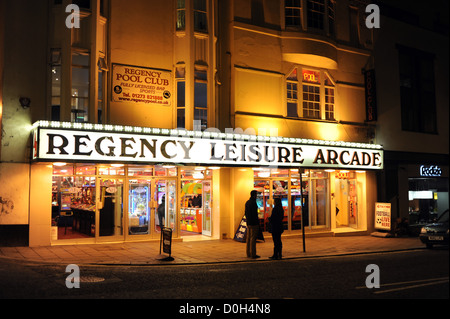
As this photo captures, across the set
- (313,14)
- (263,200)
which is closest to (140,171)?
(263,200)

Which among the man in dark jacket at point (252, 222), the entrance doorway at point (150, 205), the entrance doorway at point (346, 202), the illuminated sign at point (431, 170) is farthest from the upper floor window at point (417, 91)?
the entrance doorway at point (150, 205)

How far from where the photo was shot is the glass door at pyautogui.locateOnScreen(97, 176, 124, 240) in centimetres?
1655

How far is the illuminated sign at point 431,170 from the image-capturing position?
25062 mm

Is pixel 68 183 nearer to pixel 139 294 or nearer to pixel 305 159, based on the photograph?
pixel 139 294

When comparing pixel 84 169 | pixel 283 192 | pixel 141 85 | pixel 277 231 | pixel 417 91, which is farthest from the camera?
pixel 417 91

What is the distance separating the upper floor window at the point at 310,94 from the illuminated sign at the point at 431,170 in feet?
23.2

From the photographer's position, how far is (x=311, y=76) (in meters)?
21.6

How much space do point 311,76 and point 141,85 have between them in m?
8.91

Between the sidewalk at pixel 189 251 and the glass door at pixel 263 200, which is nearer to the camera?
the sidewalk at pixel 189 251

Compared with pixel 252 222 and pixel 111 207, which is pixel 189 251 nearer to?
pixel 252 222

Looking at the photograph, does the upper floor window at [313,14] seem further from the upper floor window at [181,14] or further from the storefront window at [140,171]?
the storefront window at [140,171]
